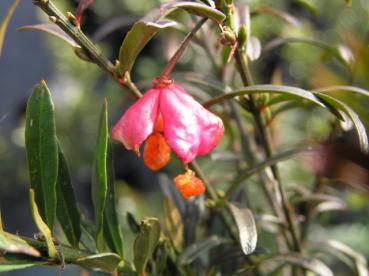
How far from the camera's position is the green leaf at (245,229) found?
53 centimetres

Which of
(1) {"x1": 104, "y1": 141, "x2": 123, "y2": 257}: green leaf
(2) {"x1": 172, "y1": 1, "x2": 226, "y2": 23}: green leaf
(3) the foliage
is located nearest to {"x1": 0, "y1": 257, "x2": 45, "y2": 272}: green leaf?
(3) the foliage

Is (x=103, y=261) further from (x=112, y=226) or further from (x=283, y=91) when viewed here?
(x=283, y=91)

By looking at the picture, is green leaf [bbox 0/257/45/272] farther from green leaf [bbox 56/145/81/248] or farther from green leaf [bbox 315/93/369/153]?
green leaf [bbox 315/93/369/153]

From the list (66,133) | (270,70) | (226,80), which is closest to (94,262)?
(226,80)

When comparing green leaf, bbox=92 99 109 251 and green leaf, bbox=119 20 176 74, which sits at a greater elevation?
green leaf, bbox=119 20 176 74

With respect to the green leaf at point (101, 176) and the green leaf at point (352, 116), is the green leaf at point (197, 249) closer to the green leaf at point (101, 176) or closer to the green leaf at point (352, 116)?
the green leaf at point (101, 176)

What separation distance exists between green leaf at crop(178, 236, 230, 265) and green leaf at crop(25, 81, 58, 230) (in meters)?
0.15

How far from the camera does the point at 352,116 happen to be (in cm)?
48

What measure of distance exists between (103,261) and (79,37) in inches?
7.0

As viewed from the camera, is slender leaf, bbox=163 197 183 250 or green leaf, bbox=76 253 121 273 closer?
green leaf, bbox=76 253 121 273

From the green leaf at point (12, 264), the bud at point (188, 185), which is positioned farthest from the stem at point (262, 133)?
the green leaf at point (12, 264)

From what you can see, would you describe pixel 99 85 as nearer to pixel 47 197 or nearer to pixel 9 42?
pixel 9 42

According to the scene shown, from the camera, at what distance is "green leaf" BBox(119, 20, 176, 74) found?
49 cm

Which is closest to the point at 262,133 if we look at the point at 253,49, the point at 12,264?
the point at 253,49
